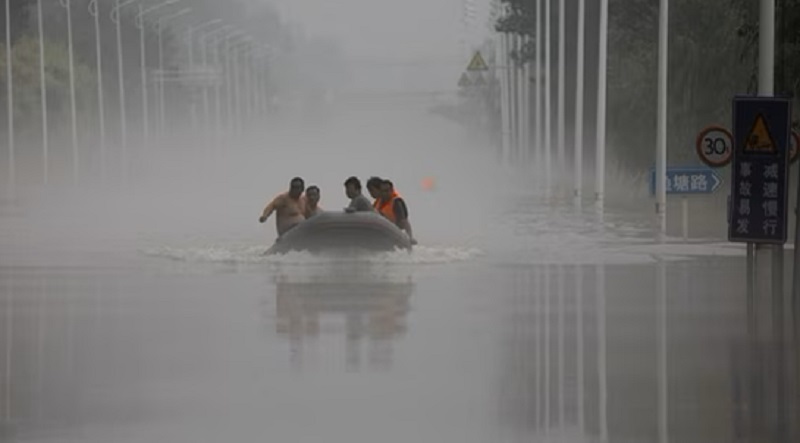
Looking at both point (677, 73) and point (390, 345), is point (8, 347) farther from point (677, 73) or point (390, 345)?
point (677, 73)

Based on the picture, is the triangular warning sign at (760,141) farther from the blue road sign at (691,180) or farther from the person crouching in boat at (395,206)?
the blue road sign at (691,180)

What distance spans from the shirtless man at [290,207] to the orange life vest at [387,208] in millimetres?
1169

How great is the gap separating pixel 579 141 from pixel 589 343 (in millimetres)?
59167

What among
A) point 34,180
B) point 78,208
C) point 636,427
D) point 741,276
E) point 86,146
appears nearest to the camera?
point 636,427

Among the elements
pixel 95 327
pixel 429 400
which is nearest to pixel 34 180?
pixel 95 327

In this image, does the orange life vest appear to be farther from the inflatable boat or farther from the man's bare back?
the inflatable boat

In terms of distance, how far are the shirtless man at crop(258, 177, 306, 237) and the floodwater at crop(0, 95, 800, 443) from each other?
734 millimetres

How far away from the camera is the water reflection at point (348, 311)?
24.2 metres

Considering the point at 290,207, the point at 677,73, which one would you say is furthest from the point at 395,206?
the point at 677,73

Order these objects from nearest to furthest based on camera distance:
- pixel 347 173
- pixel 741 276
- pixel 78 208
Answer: pixel 741 276 → pixel 78 208 → pixel 347 173

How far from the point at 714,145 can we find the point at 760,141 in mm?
5346

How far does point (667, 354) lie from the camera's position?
2362 cm

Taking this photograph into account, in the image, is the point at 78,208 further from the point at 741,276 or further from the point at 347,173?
the point at 347,173

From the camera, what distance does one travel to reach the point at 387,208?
42.4 meters
